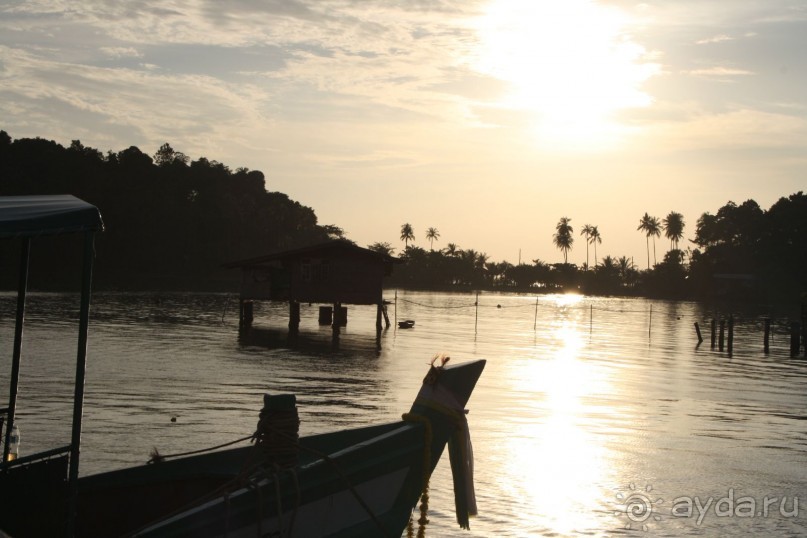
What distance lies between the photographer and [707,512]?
37.6 feet

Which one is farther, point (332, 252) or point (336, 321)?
point (336, 321)

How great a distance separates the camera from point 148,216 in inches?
4520

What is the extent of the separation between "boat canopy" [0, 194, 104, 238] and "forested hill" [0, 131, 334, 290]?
89.9m

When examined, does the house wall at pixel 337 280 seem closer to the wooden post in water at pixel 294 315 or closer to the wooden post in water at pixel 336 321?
the wooden post in water at pixel 336 321

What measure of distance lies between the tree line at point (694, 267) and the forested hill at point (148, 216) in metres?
28.7

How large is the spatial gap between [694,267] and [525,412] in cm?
13213

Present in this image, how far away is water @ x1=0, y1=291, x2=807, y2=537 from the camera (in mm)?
11656

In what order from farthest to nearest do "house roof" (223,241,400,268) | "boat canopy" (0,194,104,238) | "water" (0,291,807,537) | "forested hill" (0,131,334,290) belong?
1. "forested hill" (0,131,334,290)
2. "house roof" (223,241,400,268)
3. "water" (0,291,807,537)
4. "boat canopy" (0,194,104,238)

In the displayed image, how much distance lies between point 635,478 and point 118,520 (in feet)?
25.9

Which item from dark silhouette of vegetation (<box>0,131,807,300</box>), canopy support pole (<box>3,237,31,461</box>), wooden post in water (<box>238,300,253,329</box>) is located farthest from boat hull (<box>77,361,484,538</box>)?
dark silhouette of vegetation (<box>0,131,807,300</box>)

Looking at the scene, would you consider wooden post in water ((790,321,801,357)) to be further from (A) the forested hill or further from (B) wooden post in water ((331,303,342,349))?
(A) the forested hill

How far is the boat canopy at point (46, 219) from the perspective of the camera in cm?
659

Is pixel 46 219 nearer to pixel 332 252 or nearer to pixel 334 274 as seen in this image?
pixel 332 252

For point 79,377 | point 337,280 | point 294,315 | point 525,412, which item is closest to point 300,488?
point 79,377
